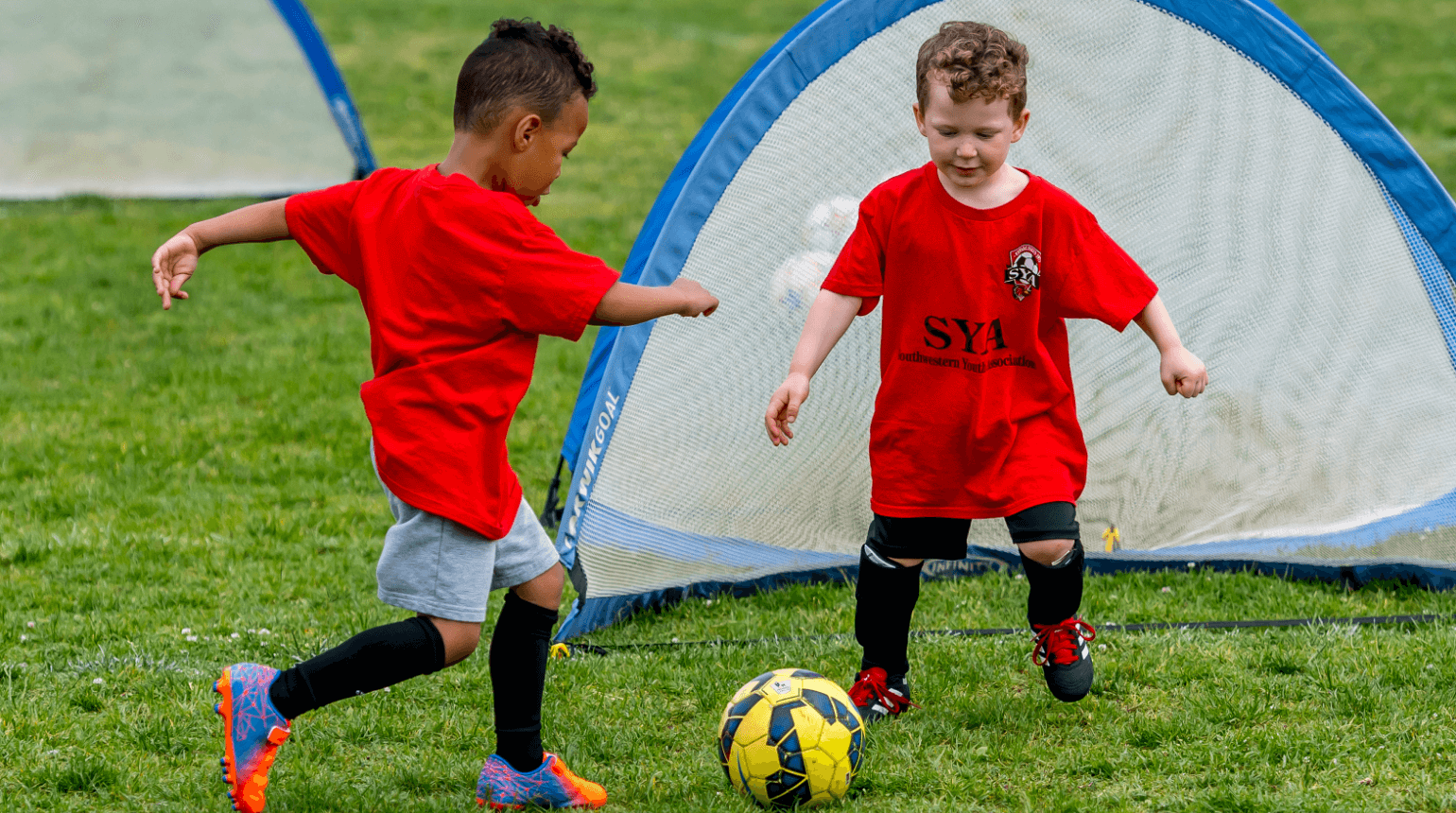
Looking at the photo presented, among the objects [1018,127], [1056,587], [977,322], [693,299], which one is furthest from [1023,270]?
[693,299]

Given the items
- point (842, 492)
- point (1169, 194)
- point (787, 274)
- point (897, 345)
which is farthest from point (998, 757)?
point (1169, 194)

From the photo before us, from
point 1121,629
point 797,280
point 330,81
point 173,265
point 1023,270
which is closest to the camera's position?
point 173,265

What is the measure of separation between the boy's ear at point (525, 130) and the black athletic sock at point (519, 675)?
92 cm

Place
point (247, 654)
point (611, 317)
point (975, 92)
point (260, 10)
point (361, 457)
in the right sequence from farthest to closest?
point (260, 10) → point (361, 457) → point (247, 654) → point (975, 92) → point (611, 317)

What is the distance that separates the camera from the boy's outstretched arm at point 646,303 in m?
2.84

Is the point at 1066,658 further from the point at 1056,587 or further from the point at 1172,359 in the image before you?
the point at 1172,359

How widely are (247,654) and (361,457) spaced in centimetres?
211

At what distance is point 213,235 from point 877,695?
1843 millimetres

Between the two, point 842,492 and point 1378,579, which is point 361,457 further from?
point 1378,579

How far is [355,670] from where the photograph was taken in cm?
295

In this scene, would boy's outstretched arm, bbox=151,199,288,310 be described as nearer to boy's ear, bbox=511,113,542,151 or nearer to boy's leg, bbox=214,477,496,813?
boy's ear, bbox=511,113,542,151

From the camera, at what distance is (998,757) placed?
336 cm

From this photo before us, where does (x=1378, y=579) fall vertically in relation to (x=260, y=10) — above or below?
below

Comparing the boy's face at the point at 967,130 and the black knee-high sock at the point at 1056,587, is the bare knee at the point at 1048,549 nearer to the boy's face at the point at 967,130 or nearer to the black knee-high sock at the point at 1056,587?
the black knee-high sock at the point at 1056,587
